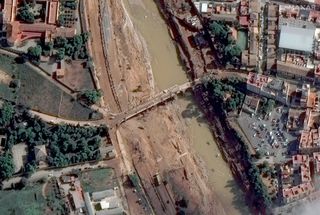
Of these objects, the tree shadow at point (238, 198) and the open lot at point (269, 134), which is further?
the open lot at point (269, 134)

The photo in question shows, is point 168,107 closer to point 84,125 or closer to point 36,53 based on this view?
point 84,125

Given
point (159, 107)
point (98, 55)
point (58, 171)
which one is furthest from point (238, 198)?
point (98, 55)

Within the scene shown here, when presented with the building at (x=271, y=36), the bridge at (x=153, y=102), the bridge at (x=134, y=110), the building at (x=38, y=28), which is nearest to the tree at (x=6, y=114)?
the bridge at (x=134, y=110)

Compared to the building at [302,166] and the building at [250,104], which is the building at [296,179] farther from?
the building at [250,104]

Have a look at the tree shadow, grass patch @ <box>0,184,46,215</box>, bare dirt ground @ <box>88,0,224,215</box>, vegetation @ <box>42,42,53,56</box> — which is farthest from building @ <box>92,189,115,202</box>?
vegetation @ <box>42,42,53,56</box>

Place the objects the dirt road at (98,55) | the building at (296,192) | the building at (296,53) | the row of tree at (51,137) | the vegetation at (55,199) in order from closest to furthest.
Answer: the vegetation at (55,199)
the building at (296,192)
the row of tree at (51,137)
the dirt road at (98,55)
the building at (296,53)

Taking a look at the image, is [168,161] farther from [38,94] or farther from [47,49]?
[47,49]
